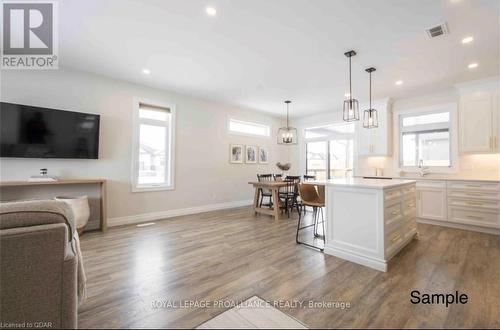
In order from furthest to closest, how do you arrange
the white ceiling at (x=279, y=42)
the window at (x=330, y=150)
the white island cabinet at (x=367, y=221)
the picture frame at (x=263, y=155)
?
the picture frame at (x=263, y=155) < the window at (x=330, y=150) < the white island cabinet at (x=367, y=221) < the white ceiling at (x=279, y=42)

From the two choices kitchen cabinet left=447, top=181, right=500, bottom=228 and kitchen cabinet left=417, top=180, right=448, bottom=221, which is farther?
kitchen cabinet left=417, top=180, right=448, bottom=221

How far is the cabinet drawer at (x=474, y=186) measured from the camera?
3.64m

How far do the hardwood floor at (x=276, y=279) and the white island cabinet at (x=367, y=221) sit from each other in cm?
16

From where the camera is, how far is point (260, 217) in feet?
15.5

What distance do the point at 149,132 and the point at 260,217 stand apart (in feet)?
9.87

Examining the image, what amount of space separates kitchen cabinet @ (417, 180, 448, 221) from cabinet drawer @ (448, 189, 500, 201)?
14 centimetres

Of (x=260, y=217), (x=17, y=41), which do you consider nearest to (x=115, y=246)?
(x=260, y=217)

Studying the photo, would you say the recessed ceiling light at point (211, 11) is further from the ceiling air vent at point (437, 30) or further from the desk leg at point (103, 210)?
the desk leg at point (103, 210)

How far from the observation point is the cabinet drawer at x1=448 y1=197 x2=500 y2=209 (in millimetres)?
3629

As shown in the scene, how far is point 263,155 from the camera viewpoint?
676 centimetres

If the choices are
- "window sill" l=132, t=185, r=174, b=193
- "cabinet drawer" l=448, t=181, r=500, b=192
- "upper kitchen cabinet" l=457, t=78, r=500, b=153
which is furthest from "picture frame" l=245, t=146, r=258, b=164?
"upper kitchen cabinet" l=457, t=78, r=500, b=153

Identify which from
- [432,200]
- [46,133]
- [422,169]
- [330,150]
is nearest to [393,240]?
[432,200]

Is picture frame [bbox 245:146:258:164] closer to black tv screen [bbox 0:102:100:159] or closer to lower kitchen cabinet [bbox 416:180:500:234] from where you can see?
black tv screen [bbox 0:102:100:159]

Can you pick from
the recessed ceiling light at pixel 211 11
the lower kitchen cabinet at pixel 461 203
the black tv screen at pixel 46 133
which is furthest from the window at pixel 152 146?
the lower kitchen cabinet at pixel 461 203
